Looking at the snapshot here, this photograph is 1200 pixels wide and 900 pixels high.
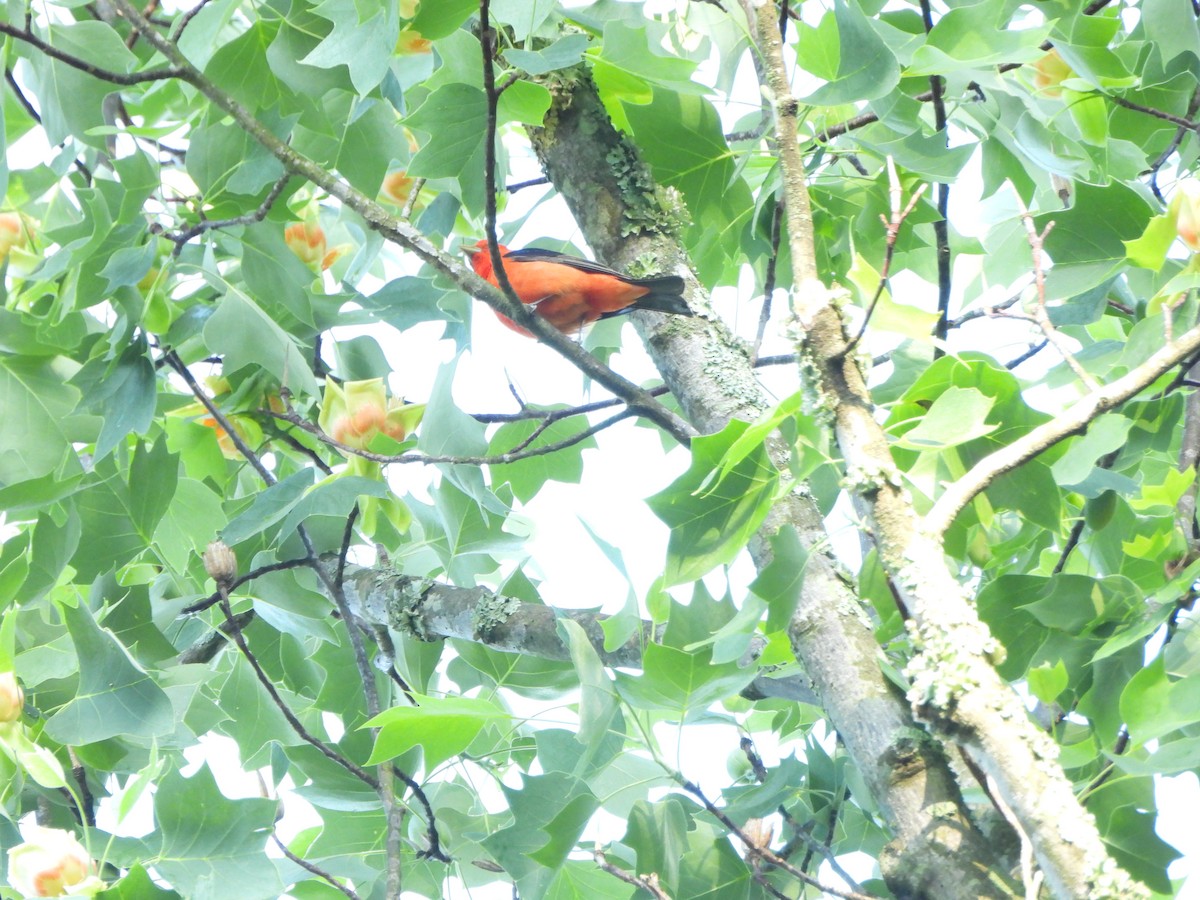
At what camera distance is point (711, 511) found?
58.3 inches

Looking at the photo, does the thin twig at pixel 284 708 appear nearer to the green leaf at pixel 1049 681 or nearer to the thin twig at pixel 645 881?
the thin twig at pixel 645 881

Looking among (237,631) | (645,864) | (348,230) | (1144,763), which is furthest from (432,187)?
(1144,763)

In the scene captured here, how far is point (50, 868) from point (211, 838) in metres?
0.27

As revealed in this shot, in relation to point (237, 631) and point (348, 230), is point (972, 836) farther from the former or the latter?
point (348, 230)

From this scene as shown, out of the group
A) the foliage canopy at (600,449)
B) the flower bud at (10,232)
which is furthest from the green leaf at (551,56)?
the flower bud at (10,232)

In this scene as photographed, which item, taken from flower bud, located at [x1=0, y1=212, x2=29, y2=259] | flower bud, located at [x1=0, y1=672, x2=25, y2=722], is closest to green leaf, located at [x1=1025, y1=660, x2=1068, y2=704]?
flower bud, located at [x1=0, y1=672, x2=25, y2=722]

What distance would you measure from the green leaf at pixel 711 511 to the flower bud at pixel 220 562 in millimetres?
936

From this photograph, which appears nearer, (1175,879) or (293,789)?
(1175,879)

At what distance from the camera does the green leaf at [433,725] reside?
161 centimetres

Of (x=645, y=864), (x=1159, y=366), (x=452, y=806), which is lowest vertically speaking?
(x=452, y=806)

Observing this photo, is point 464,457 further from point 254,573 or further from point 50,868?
point 50,868

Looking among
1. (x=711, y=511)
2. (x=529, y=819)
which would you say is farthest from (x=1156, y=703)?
(x=529, y=819)

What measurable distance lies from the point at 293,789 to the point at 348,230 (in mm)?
1590

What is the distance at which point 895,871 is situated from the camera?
136 centimetres
